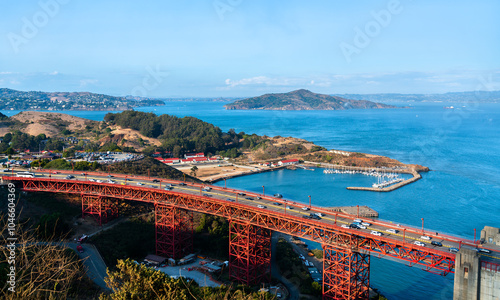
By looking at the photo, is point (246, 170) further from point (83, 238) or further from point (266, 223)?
point (266, 223)

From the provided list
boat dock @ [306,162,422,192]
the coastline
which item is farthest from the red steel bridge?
Answer: boat dock @ [306,162,422,192]

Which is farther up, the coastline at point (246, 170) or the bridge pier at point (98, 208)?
the bridge pier at point (98, 208)

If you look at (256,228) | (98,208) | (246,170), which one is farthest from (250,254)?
(246,170)

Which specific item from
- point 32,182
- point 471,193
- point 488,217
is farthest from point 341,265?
point 471,193

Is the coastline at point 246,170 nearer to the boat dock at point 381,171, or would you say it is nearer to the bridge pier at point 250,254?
the boat dock at point 381,171

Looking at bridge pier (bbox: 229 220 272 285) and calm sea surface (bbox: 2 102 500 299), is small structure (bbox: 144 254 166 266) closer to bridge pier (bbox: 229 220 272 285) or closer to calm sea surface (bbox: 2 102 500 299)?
bridge pier (bbox: 229 220 272 285)

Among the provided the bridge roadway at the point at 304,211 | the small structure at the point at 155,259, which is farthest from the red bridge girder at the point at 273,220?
the small structure at the point at 155,259
